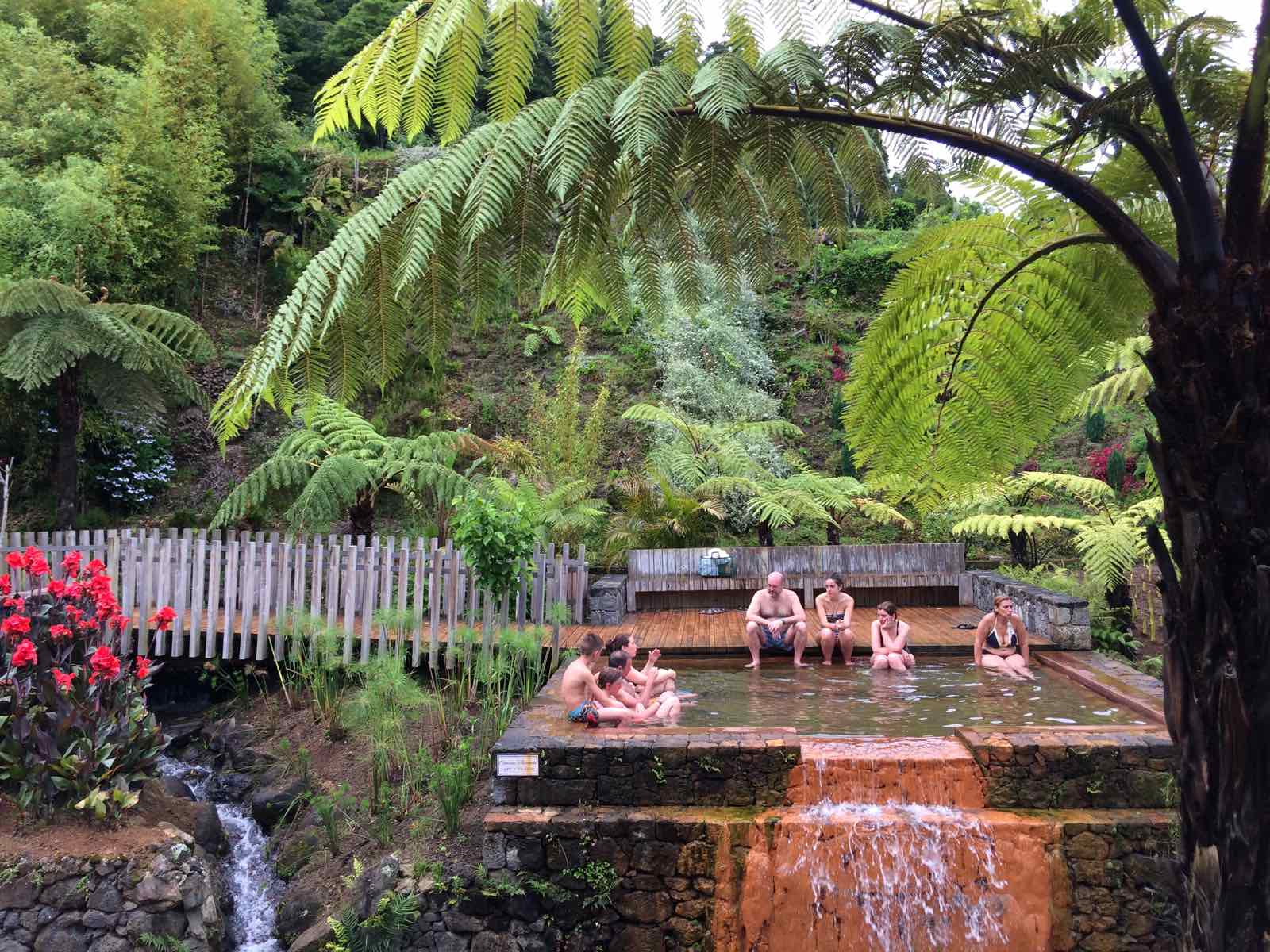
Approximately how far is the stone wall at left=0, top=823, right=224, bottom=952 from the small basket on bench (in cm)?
664

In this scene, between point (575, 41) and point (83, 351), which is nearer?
point (575, 41)

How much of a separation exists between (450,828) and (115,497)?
1173 centimetres

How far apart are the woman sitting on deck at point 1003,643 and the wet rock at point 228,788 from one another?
674 centimetres

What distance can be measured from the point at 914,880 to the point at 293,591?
23.4 ft

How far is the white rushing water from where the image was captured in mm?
5281

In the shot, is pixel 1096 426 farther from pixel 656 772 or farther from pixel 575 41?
pixel 575 41

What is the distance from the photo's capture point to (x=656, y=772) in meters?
5.75

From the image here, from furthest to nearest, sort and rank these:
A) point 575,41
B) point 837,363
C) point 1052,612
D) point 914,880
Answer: point 837,363
point 1052,612
point 914,880
point 575,41

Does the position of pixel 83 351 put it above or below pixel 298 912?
above

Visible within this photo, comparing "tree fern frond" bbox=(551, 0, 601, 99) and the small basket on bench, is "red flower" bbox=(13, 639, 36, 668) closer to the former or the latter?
"tree fern frond" bbox=(551, 0, 601, 99)

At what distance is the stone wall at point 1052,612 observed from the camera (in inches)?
339

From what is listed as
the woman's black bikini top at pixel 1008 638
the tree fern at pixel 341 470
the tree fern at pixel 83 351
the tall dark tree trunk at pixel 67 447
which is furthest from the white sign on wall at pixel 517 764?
the tall dark tree trunk at pixel 67 447

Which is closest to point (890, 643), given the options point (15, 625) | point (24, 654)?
point (24, 654)

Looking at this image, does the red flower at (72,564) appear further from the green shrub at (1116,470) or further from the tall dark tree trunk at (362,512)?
the green shrub at (1116,470)
